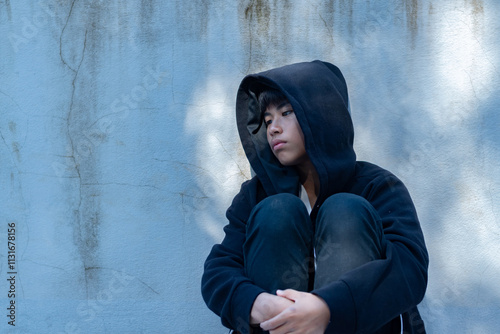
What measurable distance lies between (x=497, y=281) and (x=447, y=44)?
1038 millimetres

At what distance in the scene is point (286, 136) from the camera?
2092 millimetres

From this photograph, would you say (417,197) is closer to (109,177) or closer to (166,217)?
(166,217)

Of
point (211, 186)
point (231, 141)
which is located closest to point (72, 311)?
point (211, 186)

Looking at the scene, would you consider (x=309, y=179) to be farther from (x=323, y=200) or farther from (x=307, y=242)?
(x=307, y=242)

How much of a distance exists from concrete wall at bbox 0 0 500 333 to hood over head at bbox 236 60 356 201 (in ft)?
1.35

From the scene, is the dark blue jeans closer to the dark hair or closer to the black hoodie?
the black hoodie

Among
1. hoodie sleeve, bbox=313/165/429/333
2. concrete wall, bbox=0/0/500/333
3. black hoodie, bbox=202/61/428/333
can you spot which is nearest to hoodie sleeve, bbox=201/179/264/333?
black hoodie, bbox=202/61/428/333

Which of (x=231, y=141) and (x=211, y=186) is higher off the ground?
(x=231, y=141)

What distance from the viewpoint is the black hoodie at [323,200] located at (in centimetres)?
167

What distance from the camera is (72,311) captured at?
8.54ft

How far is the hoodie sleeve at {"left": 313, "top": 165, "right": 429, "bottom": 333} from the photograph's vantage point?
1642 mm

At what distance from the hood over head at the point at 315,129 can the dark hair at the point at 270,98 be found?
0.09 feet

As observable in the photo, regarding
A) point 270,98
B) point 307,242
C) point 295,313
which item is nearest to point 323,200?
point 307,242

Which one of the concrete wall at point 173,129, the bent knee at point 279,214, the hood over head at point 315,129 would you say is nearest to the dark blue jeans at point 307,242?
the bent knee at point 279,214
